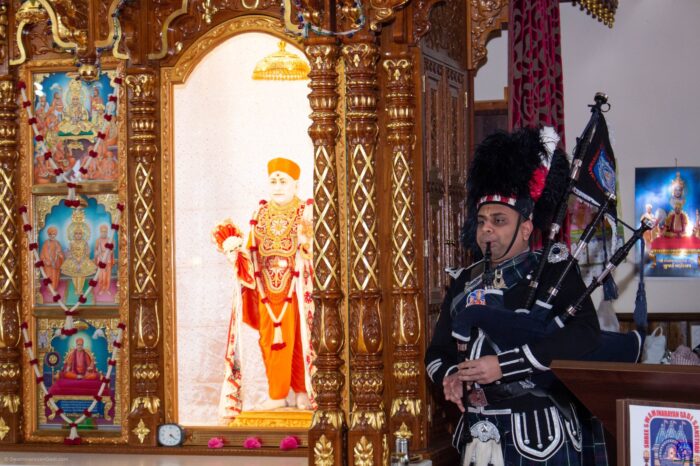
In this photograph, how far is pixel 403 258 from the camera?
219 inches

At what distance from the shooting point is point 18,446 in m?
6.14

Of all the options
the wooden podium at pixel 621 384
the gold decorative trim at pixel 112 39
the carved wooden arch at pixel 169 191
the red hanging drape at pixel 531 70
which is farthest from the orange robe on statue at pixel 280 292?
the wooden podium at pixel 621 384

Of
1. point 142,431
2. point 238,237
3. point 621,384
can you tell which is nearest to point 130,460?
point 142,431

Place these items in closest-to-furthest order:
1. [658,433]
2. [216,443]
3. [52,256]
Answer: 1. [658,433]
2. [216,443]
3. [52,256]

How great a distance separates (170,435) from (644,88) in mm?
4138

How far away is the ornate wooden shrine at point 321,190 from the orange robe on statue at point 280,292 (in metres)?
0.29

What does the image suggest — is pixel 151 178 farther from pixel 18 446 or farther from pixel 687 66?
pixel 687 66

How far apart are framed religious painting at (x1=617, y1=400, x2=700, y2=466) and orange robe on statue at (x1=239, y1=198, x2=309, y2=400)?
3.41 m

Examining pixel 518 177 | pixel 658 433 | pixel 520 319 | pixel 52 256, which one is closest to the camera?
pixel 658 433

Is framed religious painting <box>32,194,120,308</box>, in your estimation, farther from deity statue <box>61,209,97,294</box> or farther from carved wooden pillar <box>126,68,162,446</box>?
carved wooden pillar <box>126,68,162,446</box>

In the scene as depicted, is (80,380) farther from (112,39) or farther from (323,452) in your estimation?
(112,39)

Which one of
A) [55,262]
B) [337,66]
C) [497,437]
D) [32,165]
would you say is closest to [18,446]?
[55,262]

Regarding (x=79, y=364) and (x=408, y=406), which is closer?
(x=408, y=406)

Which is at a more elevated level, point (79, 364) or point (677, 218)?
point (677, 218)
